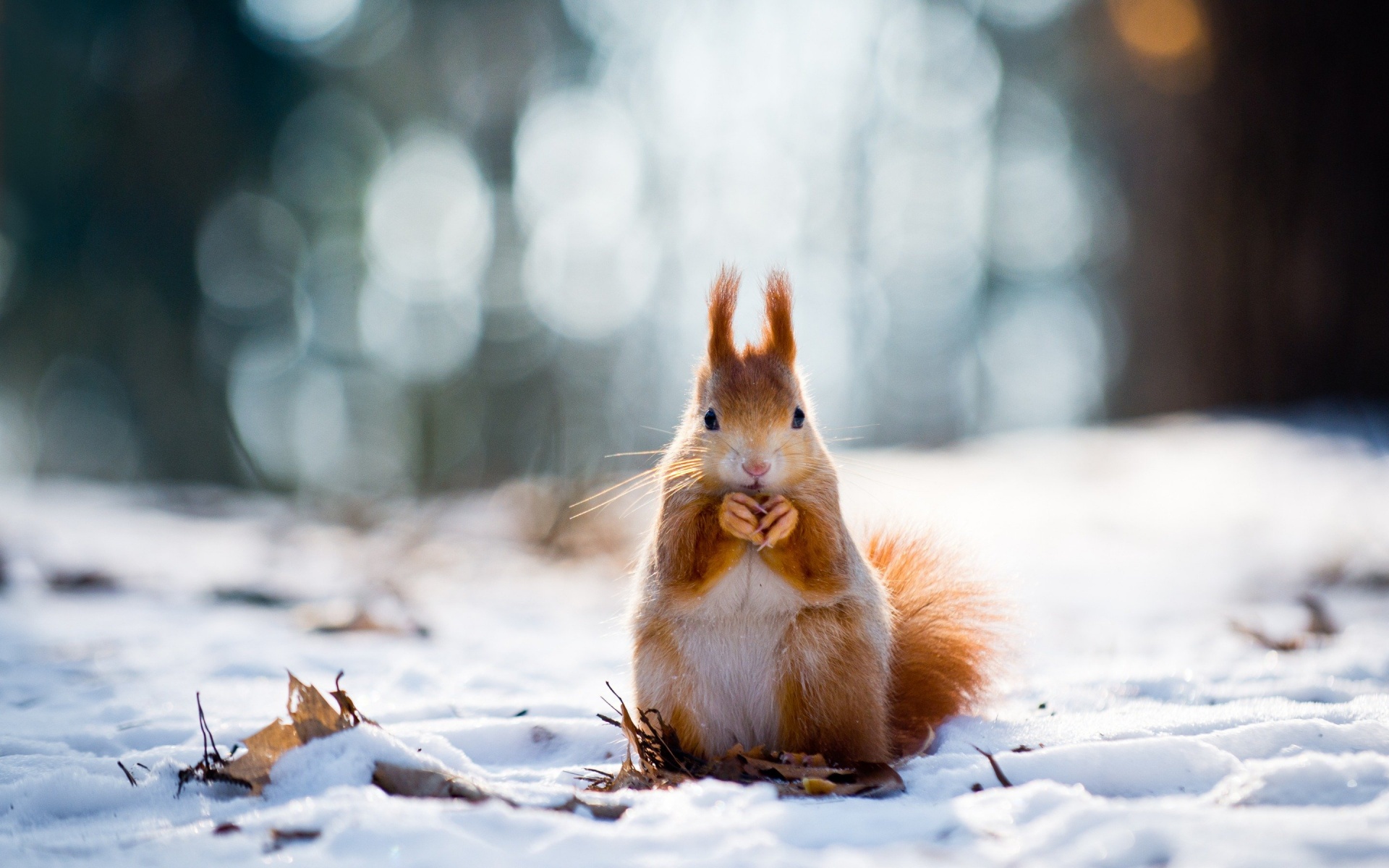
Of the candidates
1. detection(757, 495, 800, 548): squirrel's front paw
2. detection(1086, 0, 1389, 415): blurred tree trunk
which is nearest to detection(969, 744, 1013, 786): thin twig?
detection(757, 495, 800, 548): squirrel's front paw

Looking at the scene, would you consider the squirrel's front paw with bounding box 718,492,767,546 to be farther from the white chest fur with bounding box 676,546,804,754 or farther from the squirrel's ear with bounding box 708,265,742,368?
the squirrel's ear with bounding box 708,265,742,368

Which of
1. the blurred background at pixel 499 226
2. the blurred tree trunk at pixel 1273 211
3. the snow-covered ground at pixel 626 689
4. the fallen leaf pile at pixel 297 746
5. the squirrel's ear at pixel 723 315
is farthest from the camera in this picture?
the blurred background at pixel 499 226

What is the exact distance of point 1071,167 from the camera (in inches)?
393

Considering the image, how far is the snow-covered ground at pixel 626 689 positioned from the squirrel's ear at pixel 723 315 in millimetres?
352

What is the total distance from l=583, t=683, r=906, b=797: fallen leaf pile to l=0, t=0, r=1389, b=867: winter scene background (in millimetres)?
58

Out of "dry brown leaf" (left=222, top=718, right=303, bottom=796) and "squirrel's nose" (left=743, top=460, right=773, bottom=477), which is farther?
"squirrel's nose" (left=743, top=460, right=773, bottom=477)

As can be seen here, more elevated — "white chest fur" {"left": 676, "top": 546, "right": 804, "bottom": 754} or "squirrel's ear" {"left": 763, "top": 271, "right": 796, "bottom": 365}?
"squirrel's ear" {"left": 763, "top": 271, "right": 796, "bottom": 365}

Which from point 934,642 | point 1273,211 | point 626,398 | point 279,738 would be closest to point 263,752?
point 279,738

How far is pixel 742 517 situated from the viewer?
150 centimetres

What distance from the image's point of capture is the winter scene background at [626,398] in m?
1.34

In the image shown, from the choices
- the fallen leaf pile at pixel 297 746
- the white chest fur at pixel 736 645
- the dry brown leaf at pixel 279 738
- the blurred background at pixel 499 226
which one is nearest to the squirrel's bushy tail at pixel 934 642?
the white chest fur at pixel 736 645

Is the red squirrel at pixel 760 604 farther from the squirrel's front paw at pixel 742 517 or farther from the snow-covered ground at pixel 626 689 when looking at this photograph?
the snow-covered ground at pixel 626 689

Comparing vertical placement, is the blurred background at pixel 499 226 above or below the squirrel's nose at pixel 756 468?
above

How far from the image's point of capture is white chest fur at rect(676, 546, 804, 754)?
60.6 inches
